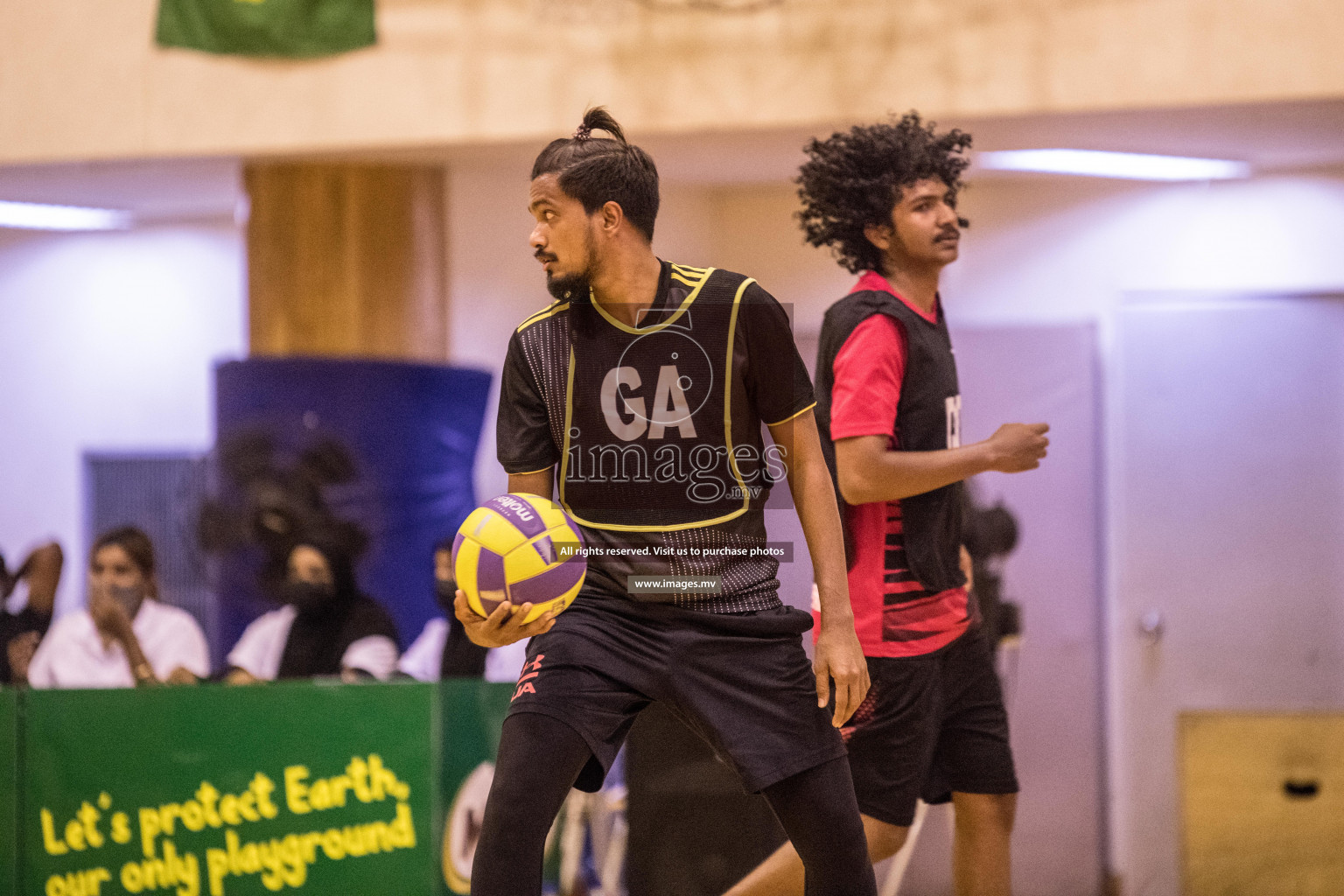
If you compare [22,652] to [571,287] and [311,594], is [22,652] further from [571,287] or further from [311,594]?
[571,287]

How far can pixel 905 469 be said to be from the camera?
286 cm

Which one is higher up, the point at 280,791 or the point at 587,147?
the point at 587,147

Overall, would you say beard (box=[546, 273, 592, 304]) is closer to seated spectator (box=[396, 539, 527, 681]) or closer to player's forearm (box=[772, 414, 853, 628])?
player's forearm (box=[772, 414, 853, 628])

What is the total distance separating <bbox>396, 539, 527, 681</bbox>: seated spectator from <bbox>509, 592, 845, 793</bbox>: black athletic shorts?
2161 millimetres

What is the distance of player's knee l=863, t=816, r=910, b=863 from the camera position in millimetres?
2877

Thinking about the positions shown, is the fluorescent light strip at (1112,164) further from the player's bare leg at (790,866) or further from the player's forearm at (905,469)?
the player's bare leg at (790,866)

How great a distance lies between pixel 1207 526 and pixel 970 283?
1501 mm

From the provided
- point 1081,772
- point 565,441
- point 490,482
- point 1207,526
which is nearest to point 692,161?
point 490,482

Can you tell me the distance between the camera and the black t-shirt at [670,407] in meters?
2.49

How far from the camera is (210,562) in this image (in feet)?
19.6

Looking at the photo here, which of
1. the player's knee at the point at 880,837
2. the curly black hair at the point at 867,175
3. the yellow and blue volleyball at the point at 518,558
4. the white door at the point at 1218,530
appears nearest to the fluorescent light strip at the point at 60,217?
the curly black hair at the point at 867,175

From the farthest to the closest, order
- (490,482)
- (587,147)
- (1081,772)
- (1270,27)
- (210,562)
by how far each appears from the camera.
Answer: (490,482) < (210,562) < (1081,772) < (1270,27) < (587,147)

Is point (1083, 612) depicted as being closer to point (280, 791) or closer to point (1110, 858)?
point (1110, 858)

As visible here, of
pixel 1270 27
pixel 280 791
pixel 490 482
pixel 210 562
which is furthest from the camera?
pixel 490 482
